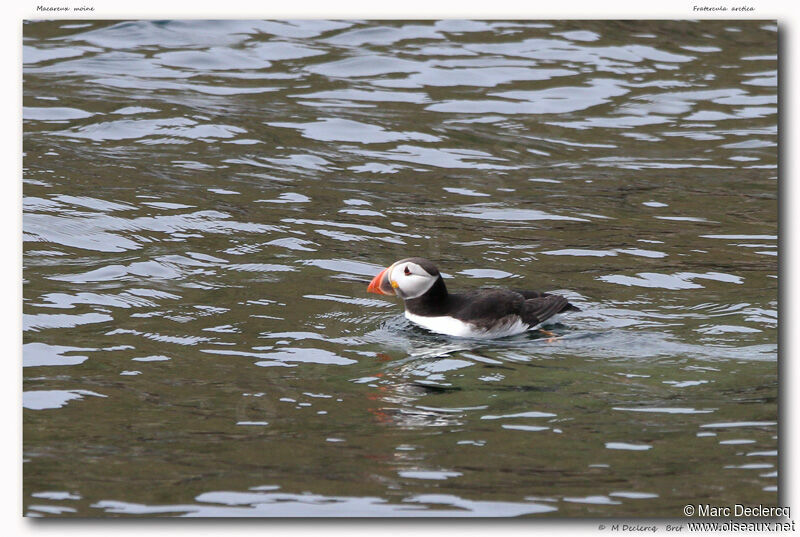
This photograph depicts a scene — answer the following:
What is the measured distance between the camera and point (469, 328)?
30.9 ft

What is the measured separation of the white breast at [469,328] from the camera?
941 centimetres

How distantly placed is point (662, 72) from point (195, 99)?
7.02m

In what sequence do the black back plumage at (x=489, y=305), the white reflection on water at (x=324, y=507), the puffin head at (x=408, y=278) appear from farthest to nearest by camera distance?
the puffin head at (x=408, y=278) < the black back plumage at (x=489, y=305) < the white reflection on water at (x=324, y=507)

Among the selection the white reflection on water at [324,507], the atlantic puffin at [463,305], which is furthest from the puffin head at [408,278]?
the white reflection on water at [324,507]

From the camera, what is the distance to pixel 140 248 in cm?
1127

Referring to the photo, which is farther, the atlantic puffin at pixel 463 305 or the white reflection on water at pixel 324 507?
the atlantic puffin at pixel 463 305

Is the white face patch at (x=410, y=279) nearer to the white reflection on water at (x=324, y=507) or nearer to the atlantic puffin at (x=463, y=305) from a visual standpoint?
the atlantic puffin at (x=463, y=305)

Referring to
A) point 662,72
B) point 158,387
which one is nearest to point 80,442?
point 158,387

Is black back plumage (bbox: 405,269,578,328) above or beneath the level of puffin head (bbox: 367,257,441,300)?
beneath

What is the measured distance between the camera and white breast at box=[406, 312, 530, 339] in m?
9.41

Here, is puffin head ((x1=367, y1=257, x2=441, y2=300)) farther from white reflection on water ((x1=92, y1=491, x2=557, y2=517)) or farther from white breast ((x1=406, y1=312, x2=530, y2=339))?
white reflection on water ((x1=92, y1=491, x2=557, y2=517))

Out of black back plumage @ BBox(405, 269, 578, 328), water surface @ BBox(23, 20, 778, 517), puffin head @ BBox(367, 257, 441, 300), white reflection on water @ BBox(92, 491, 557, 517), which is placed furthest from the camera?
puffin head @ BBox(367, 257, 441, 300)

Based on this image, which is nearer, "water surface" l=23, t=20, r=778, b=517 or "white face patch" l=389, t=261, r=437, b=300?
"water surface" l=23, t=20, r=778, b=517

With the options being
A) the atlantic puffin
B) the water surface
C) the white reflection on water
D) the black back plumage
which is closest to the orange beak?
the atlantic puffin
